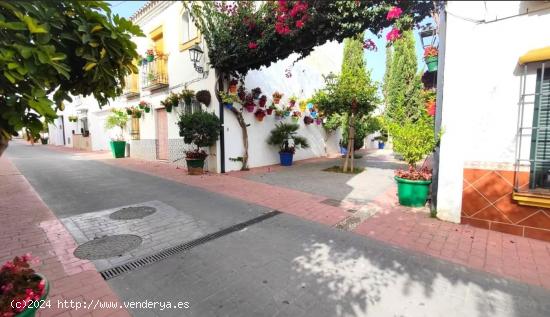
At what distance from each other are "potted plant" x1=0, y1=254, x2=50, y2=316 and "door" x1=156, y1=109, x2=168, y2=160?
33.6ft

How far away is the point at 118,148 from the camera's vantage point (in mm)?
13656

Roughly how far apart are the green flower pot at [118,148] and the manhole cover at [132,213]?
10015 millimetres

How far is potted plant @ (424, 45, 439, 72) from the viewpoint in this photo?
465cm

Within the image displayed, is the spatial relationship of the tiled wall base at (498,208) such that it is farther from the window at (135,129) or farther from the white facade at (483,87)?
the window at (135,129)

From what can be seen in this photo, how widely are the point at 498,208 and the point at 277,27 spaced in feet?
15.1

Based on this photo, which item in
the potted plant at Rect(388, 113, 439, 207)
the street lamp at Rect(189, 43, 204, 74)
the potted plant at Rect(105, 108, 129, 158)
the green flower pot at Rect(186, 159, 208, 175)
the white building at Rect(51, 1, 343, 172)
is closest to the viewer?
the potted plant at Rect(388, 113, 439, 207)

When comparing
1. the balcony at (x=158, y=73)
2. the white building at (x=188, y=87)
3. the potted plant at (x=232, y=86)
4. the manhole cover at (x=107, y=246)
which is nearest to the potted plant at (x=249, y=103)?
the white building at (x=188, y=87)

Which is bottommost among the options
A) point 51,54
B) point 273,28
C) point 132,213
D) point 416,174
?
point 132,213

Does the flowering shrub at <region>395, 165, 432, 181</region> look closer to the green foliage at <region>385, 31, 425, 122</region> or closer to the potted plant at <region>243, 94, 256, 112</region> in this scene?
the potted plant at <region>243, 94, 256, 112</region>

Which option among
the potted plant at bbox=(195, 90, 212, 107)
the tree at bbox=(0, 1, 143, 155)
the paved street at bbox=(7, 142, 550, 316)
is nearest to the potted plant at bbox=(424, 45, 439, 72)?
the paved street at bbox=(7, 142, 550, 316)

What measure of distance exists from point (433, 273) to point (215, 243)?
255 centimetres

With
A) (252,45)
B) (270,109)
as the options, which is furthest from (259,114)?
(252,45)

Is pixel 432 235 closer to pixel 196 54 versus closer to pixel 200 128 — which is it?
pixel 200 128

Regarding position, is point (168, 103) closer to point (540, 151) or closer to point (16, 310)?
point (16, 310)
